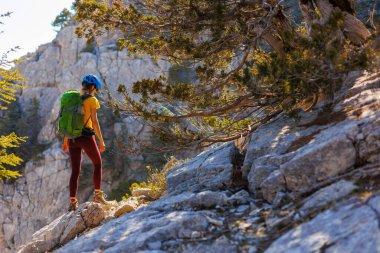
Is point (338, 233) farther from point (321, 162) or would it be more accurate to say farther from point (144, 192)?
point (144, 192)

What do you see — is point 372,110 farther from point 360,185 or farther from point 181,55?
point 181,55

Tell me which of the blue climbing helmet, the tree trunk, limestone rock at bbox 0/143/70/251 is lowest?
limestone rock at bbox 0/143/70/251

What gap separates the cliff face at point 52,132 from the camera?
32062 mm

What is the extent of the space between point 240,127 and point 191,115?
119cm

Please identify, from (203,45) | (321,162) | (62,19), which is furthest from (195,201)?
Answer: (62,19)

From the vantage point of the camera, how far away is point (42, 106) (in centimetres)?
4025

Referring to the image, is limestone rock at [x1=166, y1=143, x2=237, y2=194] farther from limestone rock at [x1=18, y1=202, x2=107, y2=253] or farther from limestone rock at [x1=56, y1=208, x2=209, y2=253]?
limestone rock at [x1=18, y1=202, x2=107, y2=253]

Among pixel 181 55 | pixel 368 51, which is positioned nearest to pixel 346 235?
pixel 368 51

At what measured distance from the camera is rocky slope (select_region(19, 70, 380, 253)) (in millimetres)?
3035

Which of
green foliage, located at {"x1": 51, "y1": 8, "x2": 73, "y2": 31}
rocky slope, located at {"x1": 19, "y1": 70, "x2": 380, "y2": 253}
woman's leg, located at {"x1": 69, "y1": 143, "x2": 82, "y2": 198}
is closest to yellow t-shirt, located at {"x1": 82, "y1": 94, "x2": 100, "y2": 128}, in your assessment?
woman's leg, located at {"x1": 69, "y1": 143, "x2": 82, "y2": 198}

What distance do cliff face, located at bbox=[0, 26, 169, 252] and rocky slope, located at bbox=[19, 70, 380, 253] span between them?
2109cm

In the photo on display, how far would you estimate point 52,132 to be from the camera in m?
29.2

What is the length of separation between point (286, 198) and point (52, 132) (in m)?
27.5

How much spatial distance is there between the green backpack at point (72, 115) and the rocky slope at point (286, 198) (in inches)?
73.9
